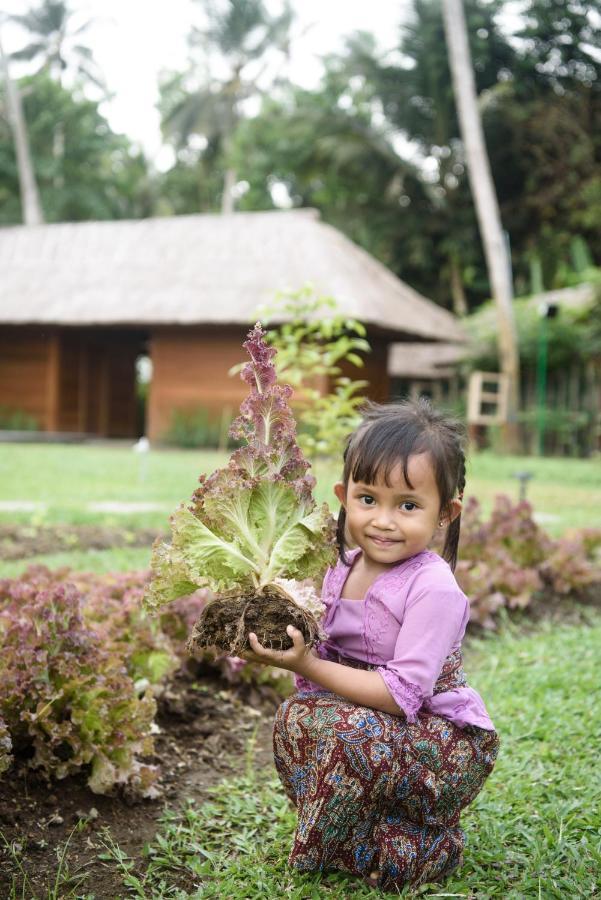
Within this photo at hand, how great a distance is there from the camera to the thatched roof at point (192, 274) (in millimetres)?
18500

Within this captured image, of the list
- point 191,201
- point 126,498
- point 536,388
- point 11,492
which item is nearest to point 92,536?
point 126,498

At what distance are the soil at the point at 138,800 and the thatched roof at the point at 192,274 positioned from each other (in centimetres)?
1415

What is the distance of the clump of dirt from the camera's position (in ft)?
6.61

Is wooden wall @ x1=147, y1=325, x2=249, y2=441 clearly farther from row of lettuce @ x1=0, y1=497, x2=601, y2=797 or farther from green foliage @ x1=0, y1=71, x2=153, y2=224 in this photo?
green foliage @ x1=0, y1=71, x2=153, y2=224

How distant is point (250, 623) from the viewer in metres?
2.03

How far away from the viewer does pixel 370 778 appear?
2.14 meters

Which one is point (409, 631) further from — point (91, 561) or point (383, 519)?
point (91, 561)

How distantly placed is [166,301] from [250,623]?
17.5 m

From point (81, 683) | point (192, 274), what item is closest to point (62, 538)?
point (81, 683)

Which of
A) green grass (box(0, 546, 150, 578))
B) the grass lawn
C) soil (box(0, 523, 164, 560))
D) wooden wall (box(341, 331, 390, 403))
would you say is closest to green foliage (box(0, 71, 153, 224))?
wooden wall (box(341, 331, 390, 403))

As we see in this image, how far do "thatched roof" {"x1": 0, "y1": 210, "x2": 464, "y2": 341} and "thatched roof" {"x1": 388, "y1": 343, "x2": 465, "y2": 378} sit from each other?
9.92ft

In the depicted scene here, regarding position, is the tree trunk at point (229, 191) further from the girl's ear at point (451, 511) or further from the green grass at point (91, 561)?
the girl's ear at point (451, 511)

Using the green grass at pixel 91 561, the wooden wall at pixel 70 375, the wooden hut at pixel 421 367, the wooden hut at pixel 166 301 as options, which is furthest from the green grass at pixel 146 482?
the wooden hut at pixel 421 367

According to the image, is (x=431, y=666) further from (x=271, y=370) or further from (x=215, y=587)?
(x=271, y=370)
